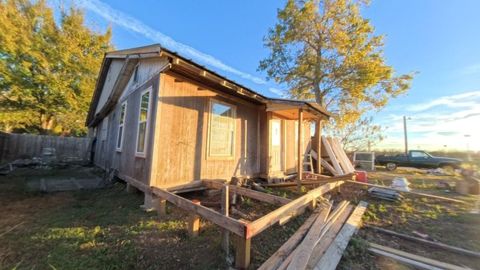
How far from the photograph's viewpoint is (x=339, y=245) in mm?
3070

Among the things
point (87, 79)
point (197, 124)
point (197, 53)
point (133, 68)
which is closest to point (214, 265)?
point (197, 124)

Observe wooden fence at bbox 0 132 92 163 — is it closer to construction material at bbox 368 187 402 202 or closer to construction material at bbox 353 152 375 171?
construction material at bbox 368 187 402 202

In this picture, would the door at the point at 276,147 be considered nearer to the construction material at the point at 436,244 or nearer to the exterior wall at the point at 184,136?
the exterior wall at the point at 184,136

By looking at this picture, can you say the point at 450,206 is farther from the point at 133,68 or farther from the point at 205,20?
the point at 205,20

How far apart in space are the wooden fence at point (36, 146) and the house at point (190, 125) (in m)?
10.9

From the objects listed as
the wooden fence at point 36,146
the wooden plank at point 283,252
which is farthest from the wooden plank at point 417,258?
the wooden fence at point 36,146

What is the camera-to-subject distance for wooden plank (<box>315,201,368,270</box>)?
258 centimetres

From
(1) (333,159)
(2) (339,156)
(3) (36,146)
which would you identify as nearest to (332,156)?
(1) (333,159)

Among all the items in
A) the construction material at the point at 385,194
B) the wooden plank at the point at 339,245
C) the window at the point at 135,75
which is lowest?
the wooden plank at the point at 339,245

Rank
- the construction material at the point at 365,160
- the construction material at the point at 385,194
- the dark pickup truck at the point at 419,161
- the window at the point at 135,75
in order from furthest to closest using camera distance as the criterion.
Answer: the construction material at the point at 365,160 → the dark pickup truck at the point at 419,161 → the window at the point at 135,75 → the construction material at the point at 385,194

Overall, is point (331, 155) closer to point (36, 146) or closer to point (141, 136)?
point (141, 136)

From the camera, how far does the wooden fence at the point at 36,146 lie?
12727 mm

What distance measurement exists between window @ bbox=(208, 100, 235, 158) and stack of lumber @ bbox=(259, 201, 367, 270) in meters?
3.07

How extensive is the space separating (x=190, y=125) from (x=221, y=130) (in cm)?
112
